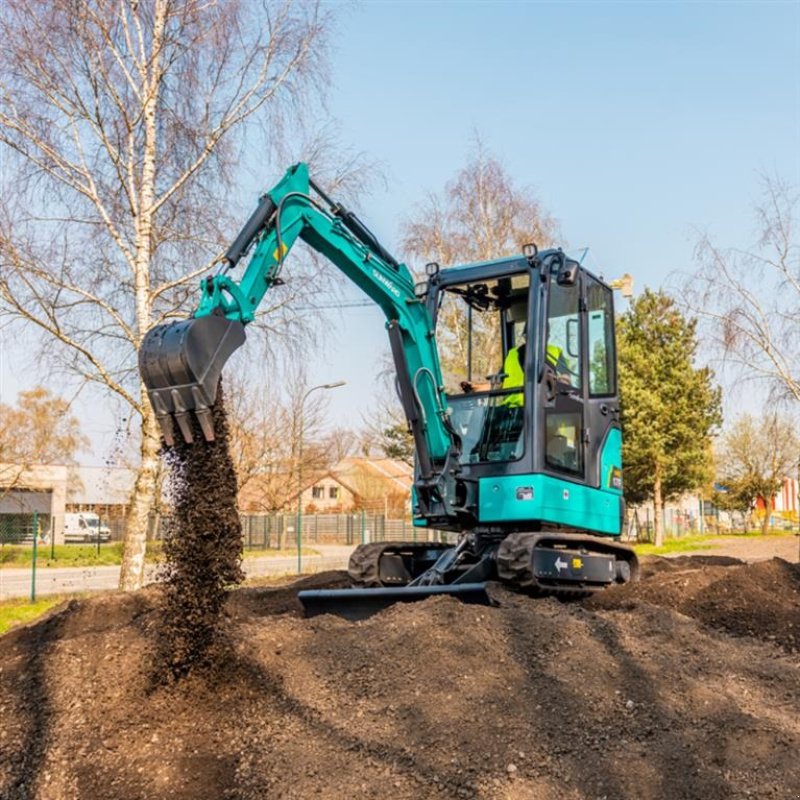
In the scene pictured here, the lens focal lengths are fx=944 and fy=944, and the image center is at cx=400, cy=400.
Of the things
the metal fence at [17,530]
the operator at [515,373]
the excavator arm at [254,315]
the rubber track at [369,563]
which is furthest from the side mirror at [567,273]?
the metal fence at [17,530]

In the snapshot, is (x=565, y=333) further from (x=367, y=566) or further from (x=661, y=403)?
(x=661, y=403)

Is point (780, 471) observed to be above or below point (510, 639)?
above

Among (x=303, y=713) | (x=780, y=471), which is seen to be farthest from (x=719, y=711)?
(x=780, y=471)

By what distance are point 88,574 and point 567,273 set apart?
41.7ft

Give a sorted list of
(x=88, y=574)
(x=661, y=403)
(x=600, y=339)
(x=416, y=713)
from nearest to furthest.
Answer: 1. (x=416, y=713)
2. (x=600, y=339)
3. (x=88, y=574)
4. (x=661, y=403)

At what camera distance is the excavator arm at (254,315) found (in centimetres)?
546

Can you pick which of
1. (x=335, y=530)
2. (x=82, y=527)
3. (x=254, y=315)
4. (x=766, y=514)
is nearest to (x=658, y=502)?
(x=335, y=530)

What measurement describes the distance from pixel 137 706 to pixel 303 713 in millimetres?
913

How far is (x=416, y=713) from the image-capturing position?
4816 millimetres

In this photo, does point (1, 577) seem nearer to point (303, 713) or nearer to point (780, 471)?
point (303, 713)

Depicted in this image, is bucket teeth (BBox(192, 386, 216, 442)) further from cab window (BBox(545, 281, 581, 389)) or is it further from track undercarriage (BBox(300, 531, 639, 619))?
cab window (BBox(545, 281, 581, 389))

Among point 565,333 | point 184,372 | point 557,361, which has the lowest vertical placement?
point 184,372

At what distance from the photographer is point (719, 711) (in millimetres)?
5043

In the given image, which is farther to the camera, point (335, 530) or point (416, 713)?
point (335, 530)
